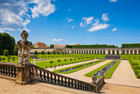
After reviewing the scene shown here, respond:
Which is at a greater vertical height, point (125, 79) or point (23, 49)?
point (23, 49)

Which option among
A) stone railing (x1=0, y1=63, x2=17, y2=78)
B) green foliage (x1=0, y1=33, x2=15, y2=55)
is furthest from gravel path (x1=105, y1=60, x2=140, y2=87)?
green foliage (x1=0, y1=33, x2=15, y2=55)

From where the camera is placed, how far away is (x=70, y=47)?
114312 millimetres

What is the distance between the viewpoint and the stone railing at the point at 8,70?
6741mm

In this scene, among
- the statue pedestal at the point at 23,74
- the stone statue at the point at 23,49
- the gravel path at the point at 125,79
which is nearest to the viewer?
the statue pedestal at the point at 23,74

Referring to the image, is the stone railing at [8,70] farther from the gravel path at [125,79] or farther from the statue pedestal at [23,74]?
the gravel path at [125,79]

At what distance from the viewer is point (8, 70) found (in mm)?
7211

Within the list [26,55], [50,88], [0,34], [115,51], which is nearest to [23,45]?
[26,55]

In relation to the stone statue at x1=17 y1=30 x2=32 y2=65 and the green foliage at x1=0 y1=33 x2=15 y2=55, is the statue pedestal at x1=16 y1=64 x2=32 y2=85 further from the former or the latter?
the green foliage at x1=0 y1=33 x2=15 y2=55

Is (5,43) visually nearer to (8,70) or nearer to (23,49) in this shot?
(8,70)

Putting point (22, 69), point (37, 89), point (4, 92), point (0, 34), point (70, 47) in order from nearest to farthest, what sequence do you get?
1. point (4, 92)
2. point (37, 89)
3. point (22, 69)
4. point (0, 34)
5. point (70, 47)

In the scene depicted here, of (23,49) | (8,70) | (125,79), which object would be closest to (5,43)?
(8,70)

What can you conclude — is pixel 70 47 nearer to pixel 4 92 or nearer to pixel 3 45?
pixel 3 45

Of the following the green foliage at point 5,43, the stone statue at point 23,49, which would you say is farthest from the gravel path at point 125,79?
the green foliage at point 5,43

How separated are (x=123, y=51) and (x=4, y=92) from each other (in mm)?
93434
